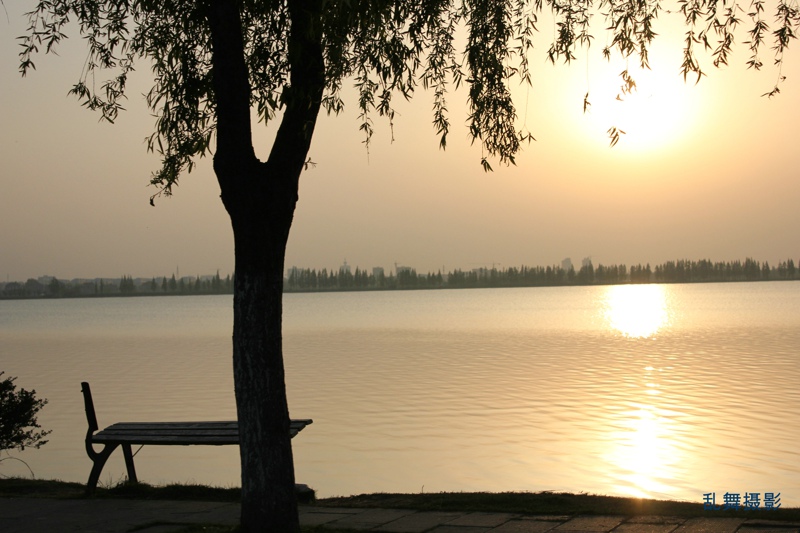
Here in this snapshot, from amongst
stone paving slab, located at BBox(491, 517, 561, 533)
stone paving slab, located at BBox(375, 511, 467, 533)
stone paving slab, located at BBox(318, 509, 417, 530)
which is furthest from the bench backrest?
stone paving slab, located at BBox(491, 517, 561, 533)

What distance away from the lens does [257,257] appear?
7.49 m

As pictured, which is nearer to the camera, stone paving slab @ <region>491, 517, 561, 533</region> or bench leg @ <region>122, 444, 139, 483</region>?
stone paving slab @ <region>491, 517, 561, 533</region>

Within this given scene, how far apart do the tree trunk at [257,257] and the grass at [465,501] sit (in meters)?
0.62

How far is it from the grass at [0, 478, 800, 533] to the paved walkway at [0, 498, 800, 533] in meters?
0.21

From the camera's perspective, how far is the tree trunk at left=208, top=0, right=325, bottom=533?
293 inches

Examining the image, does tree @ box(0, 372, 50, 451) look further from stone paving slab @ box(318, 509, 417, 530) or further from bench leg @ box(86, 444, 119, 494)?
stone paving slab @ box(318, 509, 417, 530)

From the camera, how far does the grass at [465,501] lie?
795 centimetres

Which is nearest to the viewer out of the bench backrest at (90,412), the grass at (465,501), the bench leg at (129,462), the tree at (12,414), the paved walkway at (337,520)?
the paved walkway at (337,520)

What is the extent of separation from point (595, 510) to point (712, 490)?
6.07 meters

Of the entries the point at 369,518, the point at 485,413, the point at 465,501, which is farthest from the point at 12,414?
the point at 485,413

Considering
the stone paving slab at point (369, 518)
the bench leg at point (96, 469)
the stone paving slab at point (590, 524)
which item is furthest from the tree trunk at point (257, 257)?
the bench leg at point (96, 469)

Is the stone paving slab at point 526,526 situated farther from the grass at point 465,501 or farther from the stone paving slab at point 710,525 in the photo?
the stone paving slab at point 710,525

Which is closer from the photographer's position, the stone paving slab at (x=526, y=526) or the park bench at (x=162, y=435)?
the stone paving slab at (x=526, y=526)

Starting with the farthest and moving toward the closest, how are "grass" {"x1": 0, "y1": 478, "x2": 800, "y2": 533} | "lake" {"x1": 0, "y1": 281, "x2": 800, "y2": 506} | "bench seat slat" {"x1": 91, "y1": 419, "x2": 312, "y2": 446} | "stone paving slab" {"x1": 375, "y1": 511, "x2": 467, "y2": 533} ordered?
"lake" {"x1": 0, "y1": 281, "x2": 800, "y2": 506} < "bench seat slat" {"x1": 91, "y1": 419, "x2": 312, "y2": 446} < "grass" {"x1": 0, "y1": 478, "x2": 800, "y2": 533} < "stone paving slab" {"x1": 375, "y1": 511, "x2": 467, "y2": 533}
